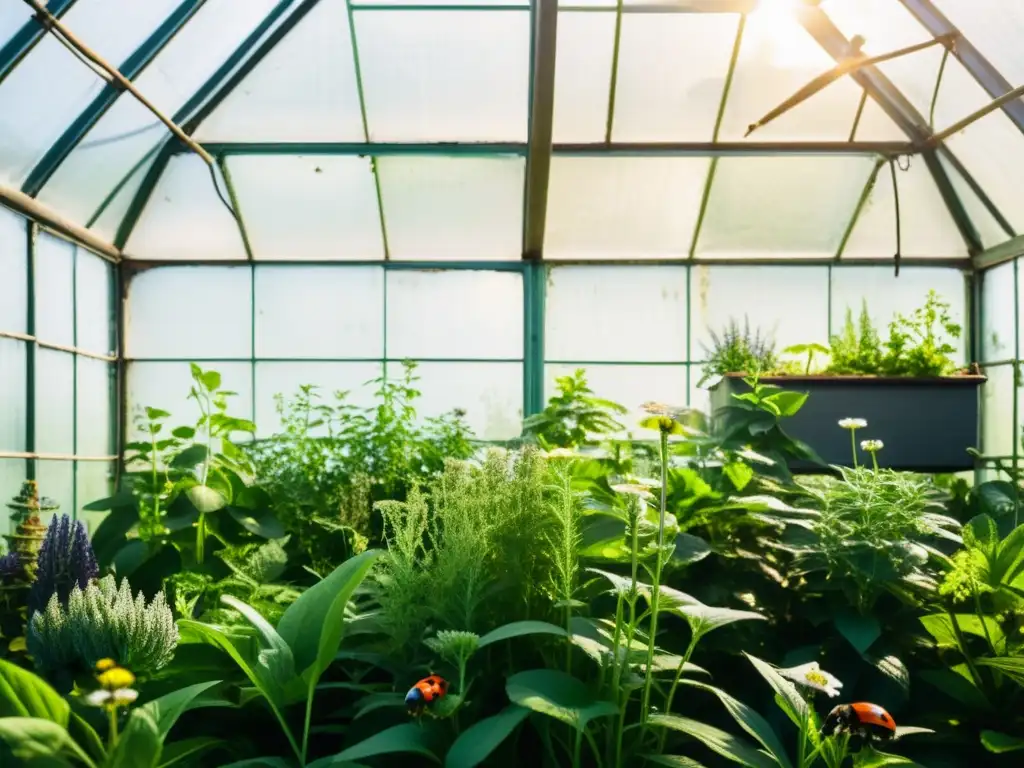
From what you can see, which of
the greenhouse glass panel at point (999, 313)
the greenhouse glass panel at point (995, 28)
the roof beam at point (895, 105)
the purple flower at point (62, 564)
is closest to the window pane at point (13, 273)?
the purple flower at point (62, 564)

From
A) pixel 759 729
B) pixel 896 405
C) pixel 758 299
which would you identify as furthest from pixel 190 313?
pixel 759 729

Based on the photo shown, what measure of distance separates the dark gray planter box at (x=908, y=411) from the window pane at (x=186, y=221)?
12.8 feet

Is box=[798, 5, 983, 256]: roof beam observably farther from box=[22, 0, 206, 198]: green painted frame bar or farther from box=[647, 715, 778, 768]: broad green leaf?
box=[647, 715, 778, 768]: broad green leaf

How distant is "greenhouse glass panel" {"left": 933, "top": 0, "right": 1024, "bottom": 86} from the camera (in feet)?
16.0

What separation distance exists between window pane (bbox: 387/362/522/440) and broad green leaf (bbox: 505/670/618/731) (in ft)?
17.3

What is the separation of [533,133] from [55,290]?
3060mm

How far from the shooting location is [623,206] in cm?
683

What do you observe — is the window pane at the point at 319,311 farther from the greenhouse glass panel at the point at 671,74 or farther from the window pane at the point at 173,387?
the greenhouse glass panel at the point at 671,74

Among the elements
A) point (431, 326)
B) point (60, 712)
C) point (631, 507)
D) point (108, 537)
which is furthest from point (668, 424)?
point (431, 326)

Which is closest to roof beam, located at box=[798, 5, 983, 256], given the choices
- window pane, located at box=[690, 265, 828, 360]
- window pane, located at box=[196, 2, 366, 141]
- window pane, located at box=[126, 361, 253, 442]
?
window pane, located at box=[690, 265, 828, 360]

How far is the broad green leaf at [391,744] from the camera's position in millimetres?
1402

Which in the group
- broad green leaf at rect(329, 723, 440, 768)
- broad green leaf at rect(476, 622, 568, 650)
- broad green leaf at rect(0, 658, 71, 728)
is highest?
broad green leaf at rect(476, 622, 568, 650)

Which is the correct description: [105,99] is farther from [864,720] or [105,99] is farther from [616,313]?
[864,720]

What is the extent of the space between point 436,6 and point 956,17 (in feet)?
9.68
